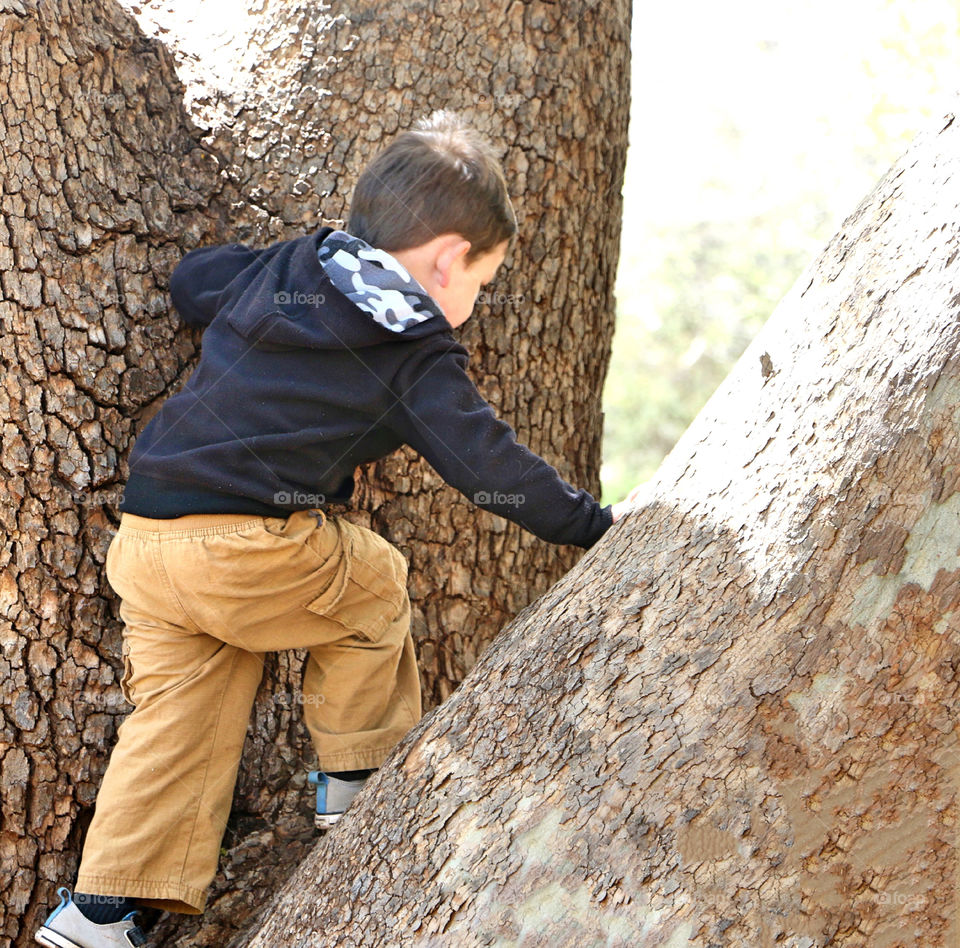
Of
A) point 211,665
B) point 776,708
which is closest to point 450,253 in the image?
point 211,665

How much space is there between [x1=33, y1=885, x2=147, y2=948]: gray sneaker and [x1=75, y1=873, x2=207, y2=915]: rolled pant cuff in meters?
0.05

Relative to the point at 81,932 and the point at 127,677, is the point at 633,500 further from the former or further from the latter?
the point at 81,932

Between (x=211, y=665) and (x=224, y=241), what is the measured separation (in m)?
1.10

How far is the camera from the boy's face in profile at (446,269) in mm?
2328

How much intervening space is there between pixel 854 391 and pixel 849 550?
25 cm

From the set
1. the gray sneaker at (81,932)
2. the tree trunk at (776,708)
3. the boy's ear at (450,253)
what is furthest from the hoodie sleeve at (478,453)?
the gray sneaker at (81,932)

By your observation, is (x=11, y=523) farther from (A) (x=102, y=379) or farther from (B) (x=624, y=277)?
(B) (x=624, y=277)

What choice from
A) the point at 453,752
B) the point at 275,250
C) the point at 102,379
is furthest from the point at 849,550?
the point at 102,379

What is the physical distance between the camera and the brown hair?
2.32 m

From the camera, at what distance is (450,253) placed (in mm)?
2326

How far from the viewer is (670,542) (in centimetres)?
171

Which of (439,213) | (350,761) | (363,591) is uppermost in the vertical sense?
(439,213)

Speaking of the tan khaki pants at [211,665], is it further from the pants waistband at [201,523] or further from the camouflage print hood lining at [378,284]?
the camouflage print hood lining at [378,284]

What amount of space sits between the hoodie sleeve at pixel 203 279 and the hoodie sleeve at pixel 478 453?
57cm
